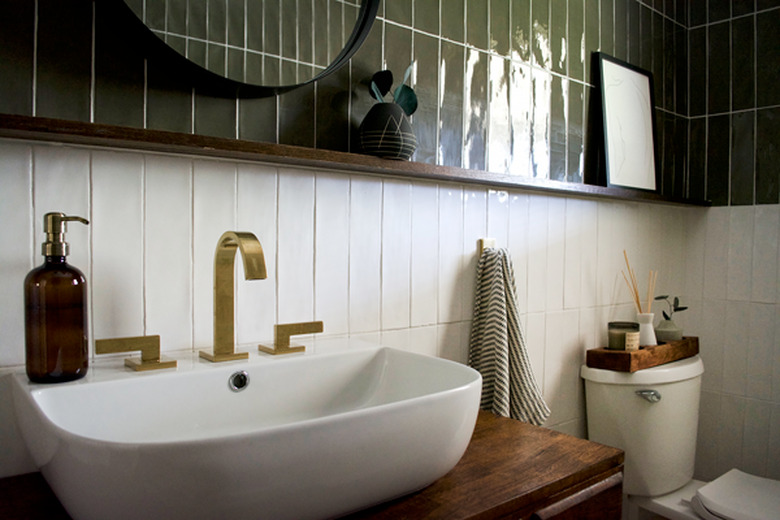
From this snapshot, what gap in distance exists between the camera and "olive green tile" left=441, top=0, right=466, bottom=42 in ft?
4.52

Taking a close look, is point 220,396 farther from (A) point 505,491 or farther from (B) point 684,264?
(B) point 684,264

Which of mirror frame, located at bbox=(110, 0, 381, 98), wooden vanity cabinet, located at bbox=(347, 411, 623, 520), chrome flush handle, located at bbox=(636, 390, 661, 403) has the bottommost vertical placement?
chrome flush handle, located at bbox=(636, 390, 661, 403)

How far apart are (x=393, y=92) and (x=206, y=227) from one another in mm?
524

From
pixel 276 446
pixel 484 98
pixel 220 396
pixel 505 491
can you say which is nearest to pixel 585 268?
pixel 484 98

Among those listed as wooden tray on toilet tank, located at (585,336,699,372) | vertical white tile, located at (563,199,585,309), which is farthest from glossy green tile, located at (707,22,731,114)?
wooden tray on toilet tank, located at (585,336,699,372)

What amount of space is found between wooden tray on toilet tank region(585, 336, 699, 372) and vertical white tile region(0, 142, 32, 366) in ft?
4.83

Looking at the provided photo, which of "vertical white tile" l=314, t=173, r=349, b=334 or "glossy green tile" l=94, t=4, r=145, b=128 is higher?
"glossy green tile" l=94, t=4, r=145, b=128

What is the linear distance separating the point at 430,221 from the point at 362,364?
43 cm

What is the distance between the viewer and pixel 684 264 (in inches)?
85.7

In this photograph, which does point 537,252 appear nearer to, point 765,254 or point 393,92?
point 393,92

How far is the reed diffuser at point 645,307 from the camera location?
178 centimetres

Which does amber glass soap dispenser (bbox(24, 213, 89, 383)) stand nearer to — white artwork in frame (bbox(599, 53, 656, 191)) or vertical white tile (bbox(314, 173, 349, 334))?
vertical white tile (bbox(314, 173, 349, 334))

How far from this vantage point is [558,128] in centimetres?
169

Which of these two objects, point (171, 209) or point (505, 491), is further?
point (171, 209)
